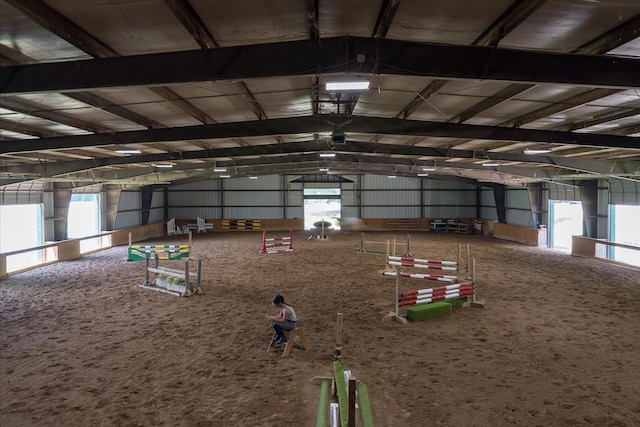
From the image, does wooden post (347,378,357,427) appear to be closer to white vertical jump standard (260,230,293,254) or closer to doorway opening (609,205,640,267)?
white vertical jump standard (260,230,293,254)

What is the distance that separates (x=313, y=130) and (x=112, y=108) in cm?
461

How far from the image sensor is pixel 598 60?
17.0 feet

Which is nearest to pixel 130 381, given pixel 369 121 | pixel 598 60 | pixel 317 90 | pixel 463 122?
pixel 317 90

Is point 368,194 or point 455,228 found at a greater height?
point 368,194

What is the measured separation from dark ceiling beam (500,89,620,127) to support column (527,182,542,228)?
640 inches

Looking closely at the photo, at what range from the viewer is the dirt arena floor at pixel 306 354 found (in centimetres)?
549

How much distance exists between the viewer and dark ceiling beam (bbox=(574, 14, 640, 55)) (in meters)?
4.47

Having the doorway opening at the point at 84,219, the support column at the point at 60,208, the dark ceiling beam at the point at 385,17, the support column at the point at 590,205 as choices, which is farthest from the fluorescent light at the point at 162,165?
the support column at the point at 590,205

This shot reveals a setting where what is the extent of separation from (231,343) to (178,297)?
4.43 metres

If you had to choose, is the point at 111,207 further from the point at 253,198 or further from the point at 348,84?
the point at 348,84

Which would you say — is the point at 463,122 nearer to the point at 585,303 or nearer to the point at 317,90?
the point at 317,90

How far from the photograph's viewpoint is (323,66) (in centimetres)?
550

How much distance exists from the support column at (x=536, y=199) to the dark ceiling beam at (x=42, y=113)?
2269cm

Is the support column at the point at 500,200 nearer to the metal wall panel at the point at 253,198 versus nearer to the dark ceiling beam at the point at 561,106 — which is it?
the metal wall panel at the point at 253,198
